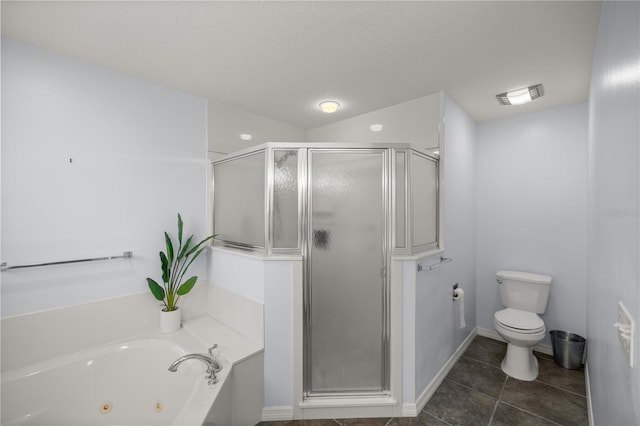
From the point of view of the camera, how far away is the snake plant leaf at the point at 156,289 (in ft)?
6.43

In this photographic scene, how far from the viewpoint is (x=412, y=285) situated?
181cm

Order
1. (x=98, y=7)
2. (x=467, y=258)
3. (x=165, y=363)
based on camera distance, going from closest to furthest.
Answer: (x=98, y=7) → (x=165, y=363) → (x=467, y=258)

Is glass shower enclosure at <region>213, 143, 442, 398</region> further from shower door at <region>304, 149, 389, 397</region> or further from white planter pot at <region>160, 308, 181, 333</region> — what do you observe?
white planter pot at <region>160, 308, 181, 333</region>

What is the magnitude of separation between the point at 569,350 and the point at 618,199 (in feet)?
6.76

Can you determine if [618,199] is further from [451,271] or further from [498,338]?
[498,338]

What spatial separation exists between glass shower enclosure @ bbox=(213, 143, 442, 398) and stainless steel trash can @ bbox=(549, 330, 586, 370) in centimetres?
172

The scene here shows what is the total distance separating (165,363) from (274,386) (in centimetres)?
74

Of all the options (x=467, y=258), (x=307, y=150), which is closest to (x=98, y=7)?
(x=307, y=150)

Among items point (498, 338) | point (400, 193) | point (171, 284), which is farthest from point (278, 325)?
point (498, 338)

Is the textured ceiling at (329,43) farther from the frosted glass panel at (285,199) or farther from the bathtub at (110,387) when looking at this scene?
the bathtub at (110,387)

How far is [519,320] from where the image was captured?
227 cm

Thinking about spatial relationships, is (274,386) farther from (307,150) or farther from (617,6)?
(617,6)

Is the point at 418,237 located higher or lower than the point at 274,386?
higher

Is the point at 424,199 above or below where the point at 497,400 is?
above
